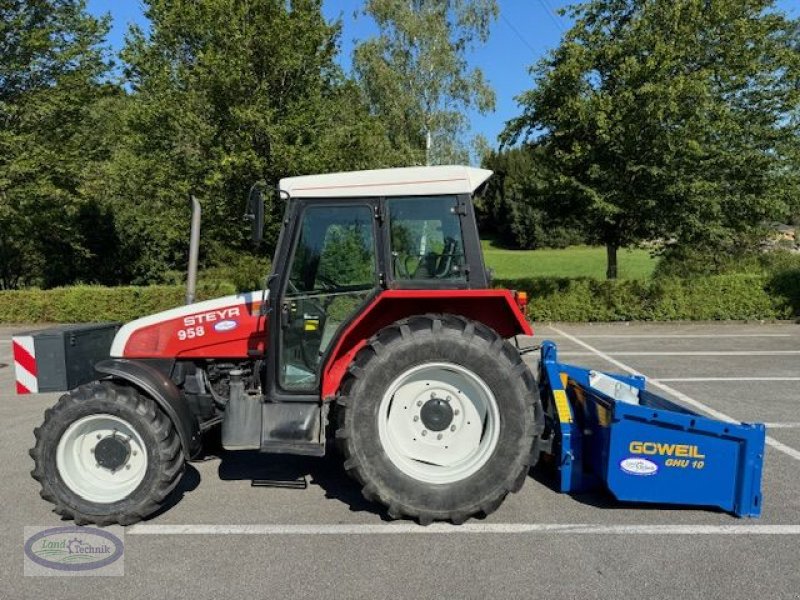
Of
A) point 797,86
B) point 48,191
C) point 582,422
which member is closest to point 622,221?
point 797,86

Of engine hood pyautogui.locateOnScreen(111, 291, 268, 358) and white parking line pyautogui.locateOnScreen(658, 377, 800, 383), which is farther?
white parking line pyautogui.locateOnScreen(658, 377, 800, 383)

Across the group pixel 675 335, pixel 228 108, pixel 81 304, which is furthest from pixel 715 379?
pixel 81 304

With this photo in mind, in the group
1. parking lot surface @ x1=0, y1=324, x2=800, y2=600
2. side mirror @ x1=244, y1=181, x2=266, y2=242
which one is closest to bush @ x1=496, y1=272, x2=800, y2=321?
parking lot surface @ x1=0, y1=324, x2=800, y2=600

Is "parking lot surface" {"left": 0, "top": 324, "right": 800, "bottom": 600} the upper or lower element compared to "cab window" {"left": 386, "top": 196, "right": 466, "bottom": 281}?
lower

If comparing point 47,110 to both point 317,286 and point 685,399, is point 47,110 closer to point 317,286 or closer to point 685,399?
point 317,286

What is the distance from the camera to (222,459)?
4.72 metres

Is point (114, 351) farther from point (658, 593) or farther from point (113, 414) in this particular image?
point (658, 593)

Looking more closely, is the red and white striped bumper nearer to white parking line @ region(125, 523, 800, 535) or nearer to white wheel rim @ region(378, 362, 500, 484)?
white parking line @ region(125, 523, 800, 535)

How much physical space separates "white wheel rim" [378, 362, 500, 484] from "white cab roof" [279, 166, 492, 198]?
1.15m

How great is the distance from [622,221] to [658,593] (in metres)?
12.0

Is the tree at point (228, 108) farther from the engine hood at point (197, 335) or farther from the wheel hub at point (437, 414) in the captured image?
the wheel hub at point (437, 414)

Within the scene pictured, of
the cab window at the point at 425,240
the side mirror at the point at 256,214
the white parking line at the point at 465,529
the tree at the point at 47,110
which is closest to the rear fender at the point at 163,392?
the white parking line at the point at 465,529

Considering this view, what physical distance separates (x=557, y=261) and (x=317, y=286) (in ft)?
121

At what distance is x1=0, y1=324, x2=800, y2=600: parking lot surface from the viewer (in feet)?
9.44
